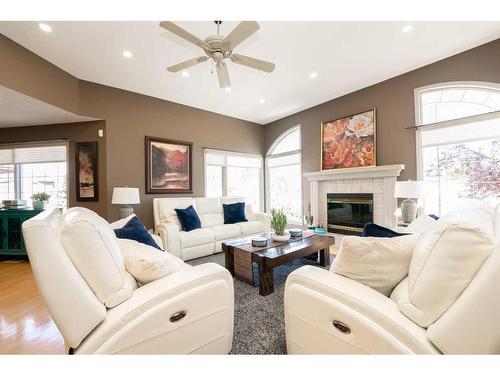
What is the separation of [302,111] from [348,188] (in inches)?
85.4

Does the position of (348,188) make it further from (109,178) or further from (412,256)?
(109,178)

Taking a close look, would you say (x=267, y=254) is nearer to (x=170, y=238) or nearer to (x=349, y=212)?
(x=170, y=238)

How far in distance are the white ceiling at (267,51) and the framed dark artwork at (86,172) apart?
3.93ft

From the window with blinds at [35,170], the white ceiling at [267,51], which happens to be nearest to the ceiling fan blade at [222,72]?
the white ceiling at [267,51]

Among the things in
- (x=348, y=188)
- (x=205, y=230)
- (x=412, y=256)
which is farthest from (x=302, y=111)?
(x=412, y=256)

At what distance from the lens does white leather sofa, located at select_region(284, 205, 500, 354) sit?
0.71 meters

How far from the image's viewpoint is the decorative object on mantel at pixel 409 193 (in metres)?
2.87

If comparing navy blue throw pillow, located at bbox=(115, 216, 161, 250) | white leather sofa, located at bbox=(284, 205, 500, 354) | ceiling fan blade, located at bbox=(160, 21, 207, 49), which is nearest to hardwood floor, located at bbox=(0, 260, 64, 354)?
navy blue throw pillow, located at bbox=(115, 216, 161, 250)

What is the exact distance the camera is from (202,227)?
3.87 metres

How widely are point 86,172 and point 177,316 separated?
12.7ft

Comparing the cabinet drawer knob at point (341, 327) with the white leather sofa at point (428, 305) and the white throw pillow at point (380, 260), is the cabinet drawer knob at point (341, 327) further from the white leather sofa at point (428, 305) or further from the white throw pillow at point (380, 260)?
the white throw pillow at point (380, 260)

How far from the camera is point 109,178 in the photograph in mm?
3781

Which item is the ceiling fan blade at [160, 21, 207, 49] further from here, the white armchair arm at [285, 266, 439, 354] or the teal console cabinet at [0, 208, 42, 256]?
the teal console cabinet at [0, 208, 42, 256]

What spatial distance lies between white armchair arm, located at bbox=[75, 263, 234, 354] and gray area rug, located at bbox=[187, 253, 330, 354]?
0.90 feet
